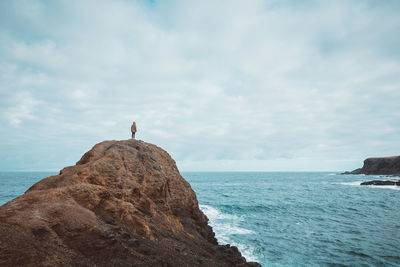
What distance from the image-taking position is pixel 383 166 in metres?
142

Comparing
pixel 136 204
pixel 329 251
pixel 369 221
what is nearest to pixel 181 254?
pixel 136 204

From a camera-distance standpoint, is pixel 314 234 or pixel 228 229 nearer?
pixel 314 234

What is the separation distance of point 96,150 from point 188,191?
27.0 ft

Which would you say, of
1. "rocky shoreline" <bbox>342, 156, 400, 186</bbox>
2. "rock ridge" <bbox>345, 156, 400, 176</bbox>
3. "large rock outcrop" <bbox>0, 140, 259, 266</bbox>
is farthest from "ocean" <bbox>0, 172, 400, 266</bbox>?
"rock ridge" <bbox>345, 156, 400, 176</bbox>

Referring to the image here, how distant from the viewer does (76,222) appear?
Result: 796 cm

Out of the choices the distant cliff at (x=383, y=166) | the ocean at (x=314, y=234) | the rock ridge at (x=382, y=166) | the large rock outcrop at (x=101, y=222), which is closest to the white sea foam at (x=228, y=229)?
the ocean at (x=314, y=234)

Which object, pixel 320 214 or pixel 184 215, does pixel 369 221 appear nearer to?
pixel 320 214

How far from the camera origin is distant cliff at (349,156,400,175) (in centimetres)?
13188

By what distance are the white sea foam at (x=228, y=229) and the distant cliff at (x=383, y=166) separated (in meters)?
146

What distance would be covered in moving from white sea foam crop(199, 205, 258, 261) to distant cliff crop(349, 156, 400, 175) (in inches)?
5737

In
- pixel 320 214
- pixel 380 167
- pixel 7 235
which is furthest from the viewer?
pixel 380 167

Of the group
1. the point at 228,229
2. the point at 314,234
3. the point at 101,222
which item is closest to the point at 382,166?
the point at 314,234

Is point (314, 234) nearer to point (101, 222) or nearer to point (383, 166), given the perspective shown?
point (101, 222)

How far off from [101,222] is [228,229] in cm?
2053
